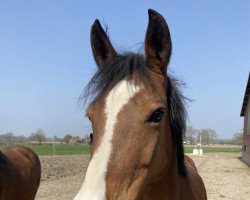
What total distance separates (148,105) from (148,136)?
0.20m

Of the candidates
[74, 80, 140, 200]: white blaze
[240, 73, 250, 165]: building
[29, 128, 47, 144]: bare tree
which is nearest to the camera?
[74, 80, 140, 200]: white blaze

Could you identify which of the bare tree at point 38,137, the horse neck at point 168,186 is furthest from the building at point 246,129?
the bare tree at point 38,137

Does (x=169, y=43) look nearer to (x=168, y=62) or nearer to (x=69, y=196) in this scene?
(x=168, y=62)

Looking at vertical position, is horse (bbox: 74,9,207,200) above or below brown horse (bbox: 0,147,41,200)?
above

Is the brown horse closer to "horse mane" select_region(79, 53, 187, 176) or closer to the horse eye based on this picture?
"horse mane" select_region(79, 53, 187, 176)

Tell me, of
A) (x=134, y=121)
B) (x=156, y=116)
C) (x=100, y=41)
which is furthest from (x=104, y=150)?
(x=100, y=41)

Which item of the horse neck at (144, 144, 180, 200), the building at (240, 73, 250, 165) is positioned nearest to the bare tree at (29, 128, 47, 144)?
the building at (240, 73, 250, 165)

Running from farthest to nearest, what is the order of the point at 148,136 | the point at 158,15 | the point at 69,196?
the point at 69,196, the point at 158,15, the point at 148,136

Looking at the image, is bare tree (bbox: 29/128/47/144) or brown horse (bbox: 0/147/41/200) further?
bare tree (bbox: 29/128/47/144)

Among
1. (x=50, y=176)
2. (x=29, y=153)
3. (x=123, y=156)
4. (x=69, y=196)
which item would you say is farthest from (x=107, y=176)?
(x=50, y=176)

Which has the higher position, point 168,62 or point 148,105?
point 168,62

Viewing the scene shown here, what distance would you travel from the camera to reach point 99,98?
7.20 ft

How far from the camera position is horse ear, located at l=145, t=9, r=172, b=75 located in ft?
7.32

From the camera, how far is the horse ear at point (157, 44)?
2230mm
